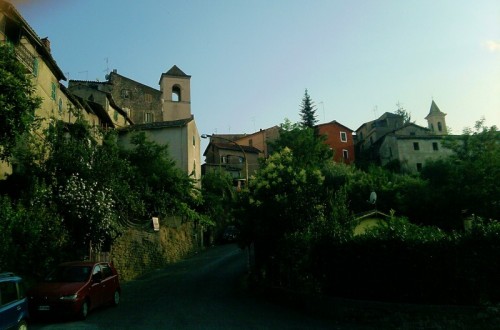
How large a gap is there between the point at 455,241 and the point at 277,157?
33.8 ft

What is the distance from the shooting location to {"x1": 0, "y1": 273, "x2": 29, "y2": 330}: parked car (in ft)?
30.2

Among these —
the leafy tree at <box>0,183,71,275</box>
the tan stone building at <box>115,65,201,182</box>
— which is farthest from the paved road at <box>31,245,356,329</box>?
the tan stone building at <box>115,65,201,182</box>

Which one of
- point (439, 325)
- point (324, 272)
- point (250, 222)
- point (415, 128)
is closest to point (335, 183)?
point (415, 128)

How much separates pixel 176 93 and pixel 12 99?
49395 millimetres

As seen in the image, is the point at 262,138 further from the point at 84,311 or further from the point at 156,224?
the point at 84,311

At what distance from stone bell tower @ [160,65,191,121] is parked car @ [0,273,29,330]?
51.0 meters

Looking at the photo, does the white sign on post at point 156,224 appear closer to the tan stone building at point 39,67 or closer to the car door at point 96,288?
the tan stone building at point 39,67

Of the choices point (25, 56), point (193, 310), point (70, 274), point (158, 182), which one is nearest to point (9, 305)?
point (70, 274)

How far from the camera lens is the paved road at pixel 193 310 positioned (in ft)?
38.7

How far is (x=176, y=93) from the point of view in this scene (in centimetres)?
6316

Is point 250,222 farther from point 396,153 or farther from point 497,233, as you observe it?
point 396,153

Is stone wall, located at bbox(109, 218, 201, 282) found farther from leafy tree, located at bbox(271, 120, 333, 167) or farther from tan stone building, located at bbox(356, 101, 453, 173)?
tan stone building, located at bbox(356, 101, 453, 173)

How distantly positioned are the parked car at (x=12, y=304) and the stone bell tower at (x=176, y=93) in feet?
167

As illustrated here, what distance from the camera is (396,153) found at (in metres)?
63.9
